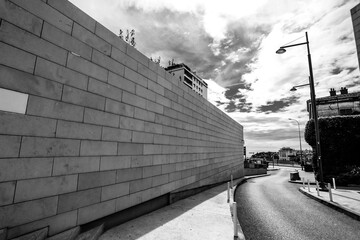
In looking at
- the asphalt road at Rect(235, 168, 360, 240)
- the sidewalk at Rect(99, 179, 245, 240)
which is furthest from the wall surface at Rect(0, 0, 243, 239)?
the asphalt road at Rect(235, 168, 360, 240)

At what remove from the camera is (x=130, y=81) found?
235 inches

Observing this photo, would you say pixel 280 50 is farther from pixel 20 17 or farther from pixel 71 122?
pixel 20 17

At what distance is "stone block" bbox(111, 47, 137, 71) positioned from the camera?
5.47 meters

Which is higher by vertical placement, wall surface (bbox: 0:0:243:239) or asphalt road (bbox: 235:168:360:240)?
wall surface (bbox: 0:0:243:239)

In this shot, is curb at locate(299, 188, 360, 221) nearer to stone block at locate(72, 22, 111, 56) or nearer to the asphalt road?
the asphalt road

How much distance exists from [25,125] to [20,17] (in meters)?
2.00

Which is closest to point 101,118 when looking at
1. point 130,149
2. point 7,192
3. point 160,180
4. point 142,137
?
point 130,149

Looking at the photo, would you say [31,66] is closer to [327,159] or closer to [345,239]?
[345,239]

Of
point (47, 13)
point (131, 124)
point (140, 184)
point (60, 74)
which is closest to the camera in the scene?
point (47, 13)

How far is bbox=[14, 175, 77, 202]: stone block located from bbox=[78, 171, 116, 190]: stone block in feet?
0.57

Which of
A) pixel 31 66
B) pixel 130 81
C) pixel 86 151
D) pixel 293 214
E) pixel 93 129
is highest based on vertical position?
pixel 130 81

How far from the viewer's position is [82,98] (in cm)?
445

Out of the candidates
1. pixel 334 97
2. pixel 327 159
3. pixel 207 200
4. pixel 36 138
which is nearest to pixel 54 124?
pixel 36 138

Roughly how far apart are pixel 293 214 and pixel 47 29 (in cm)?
995
